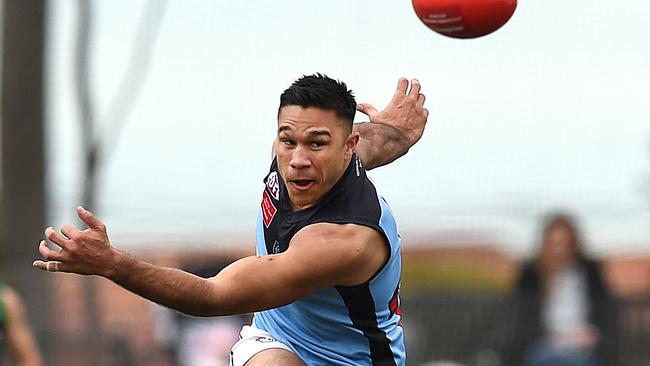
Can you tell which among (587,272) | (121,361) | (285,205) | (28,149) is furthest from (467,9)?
(28,149)

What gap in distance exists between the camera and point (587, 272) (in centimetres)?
1313

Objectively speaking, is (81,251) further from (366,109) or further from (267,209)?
(366,109)

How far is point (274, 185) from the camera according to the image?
8.01 meters

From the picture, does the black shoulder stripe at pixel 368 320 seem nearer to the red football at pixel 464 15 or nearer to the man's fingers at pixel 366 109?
the red football at pixel 464 15

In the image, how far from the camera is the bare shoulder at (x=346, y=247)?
740cm

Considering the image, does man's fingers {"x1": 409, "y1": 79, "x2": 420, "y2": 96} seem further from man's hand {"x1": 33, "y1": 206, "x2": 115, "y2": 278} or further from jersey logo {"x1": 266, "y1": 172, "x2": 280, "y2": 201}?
man's hand {"x1": 33, "y1": 206, "x2": 115, "y2": 278}

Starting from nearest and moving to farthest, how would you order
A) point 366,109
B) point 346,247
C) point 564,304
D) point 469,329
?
point 346,247
point 366,109
point 564,304
point 469,329

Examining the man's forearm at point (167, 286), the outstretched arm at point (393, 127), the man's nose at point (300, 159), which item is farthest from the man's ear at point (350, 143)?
the man's forearm at point (167, 286)

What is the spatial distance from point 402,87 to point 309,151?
184cm

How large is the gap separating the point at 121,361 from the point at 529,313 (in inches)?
160

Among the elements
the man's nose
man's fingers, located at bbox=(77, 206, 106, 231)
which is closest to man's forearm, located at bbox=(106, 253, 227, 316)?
man's fingers, located at bbox=(77, 206, 106, 231)

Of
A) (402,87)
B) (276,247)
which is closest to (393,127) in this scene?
(402,87)

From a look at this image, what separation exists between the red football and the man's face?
1.03 m

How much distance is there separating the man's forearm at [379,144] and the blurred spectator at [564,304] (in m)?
4.22
